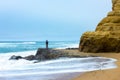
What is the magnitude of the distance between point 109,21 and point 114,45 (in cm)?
428

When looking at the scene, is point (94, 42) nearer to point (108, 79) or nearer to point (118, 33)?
point (118, 33)

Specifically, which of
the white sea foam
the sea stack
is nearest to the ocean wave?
the white sea foam

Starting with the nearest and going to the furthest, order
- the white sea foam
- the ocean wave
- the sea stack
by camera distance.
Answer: the white sea foam < the ocean wave < the sea stack

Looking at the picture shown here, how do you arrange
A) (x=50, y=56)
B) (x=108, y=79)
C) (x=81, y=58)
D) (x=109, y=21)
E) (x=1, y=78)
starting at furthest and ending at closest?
(x=109, y=21)
(x=50, y=56)
(x=81, y=58)
(x=1, y=78)
(x=108, y=79)

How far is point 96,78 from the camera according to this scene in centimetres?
1700

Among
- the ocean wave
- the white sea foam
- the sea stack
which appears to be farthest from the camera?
the sea stack

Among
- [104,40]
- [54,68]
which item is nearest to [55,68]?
[54,68]

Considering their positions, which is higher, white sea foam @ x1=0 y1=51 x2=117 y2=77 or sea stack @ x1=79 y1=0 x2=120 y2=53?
sea stack @ x1=79 y1=0 x2=120 y2=53

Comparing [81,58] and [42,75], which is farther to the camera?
[81,58]

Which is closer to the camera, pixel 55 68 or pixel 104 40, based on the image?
pixel 55 68

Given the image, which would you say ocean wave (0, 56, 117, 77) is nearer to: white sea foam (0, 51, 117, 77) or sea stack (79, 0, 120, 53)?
white sea foam (0, 51, 117, 77)

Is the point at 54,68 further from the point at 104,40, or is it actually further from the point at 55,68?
the point at 104,40

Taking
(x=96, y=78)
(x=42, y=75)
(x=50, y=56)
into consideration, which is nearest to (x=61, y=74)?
(x=42, y=75)

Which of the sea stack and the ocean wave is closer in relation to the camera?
the ocean wave
